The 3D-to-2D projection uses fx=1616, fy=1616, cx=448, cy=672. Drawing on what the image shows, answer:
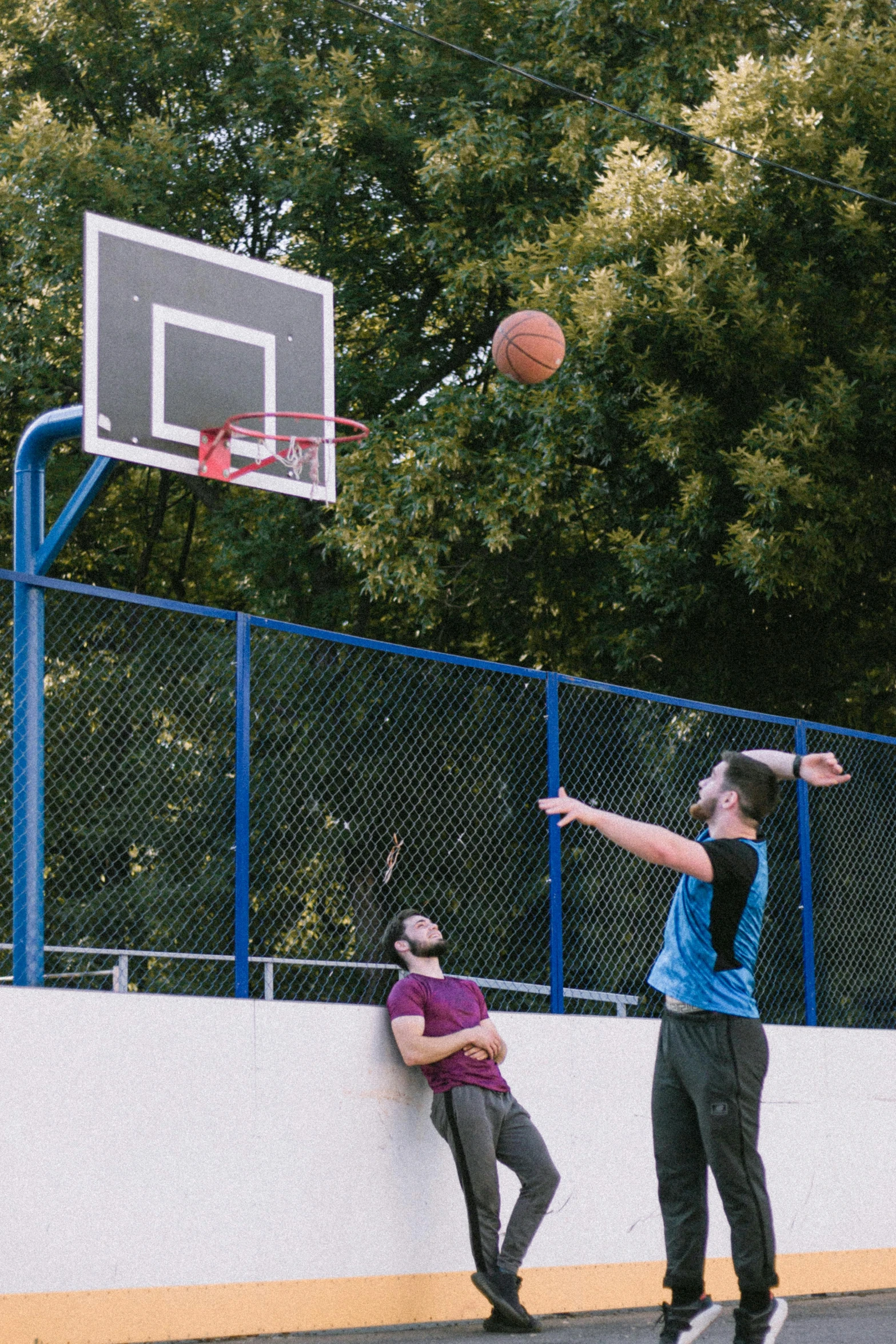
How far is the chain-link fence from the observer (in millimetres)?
8883

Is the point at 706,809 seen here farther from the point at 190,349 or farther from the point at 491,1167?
the point at 190,349

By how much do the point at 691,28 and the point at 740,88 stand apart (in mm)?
2641

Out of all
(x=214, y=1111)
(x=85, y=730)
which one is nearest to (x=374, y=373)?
(x=85, y=730)

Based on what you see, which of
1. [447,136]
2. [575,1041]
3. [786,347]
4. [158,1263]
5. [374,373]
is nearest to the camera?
[158,1263]

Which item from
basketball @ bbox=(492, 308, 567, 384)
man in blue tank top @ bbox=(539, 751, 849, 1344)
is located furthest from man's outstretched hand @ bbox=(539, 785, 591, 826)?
basketball @ bbox=(492, 308, 567, 384)

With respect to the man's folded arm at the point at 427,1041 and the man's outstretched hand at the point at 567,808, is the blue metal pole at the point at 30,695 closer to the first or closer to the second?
the man's folded arm at the point at 427,1041

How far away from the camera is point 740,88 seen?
14258 millimetres

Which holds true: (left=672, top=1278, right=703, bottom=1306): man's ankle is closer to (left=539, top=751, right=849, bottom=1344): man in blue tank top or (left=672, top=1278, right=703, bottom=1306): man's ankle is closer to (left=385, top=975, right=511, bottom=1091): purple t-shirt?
(left=539, top=751, right=849, bottom=1344): man in blue tank top

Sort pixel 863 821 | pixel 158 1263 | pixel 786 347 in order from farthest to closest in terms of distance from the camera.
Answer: pixel 786 347, pixel 863 821, pixel 158 1263

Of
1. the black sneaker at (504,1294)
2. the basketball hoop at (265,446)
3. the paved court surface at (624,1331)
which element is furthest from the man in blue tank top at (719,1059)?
the basketball hoop at (265,446)

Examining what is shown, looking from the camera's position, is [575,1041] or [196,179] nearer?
[575,1041]

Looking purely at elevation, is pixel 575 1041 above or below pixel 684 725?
below

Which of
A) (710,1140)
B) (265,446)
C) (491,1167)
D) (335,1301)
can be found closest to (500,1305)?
(491,1167)

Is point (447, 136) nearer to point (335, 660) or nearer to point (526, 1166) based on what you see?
point (335, 660)
